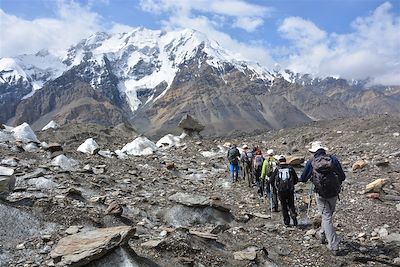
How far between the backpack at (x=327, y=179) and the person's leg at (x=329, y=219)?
0.21 metres

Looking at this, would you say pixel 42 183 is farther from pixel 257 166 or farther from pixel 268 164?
pixel 257 166

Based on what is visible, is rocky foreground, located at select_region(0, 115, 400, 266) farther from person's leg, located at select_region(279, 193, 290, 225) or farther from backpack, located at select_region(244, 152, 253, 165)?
backpack, located at select_region(244, 152, 253, 165)

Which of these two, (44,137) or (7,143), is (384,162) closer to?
(7,143)

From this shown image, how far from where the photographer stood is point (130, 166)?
882 inches

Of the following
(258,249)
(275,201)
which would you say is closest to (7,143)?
(275,201)

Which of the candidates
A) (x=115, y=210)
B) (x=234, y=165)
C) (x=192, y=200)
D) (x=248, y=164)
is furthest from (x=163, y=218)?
(x=234, y=165)

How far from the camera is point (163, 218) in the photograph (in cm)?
1387

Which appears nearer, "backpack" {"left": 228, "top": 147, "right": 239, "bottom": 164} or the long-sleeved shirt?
the long-sleeved shirt

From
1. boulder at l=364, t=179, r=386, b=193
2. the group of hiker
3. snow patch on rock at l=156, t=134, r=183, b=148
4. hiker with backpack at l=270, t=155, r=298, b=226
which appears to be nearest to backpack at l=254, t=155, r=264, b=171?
the group of hiker

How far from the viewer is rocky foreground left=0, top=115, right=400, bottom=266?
9625mm

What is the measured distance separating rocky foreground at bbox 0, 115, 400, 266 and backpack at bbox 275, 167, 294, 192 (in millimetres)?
1178

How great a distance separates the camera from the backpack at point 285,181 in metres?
13.5

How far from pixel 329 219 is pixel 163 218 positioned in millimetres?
4967

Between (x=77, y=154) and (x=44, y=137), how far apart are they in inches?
1195
